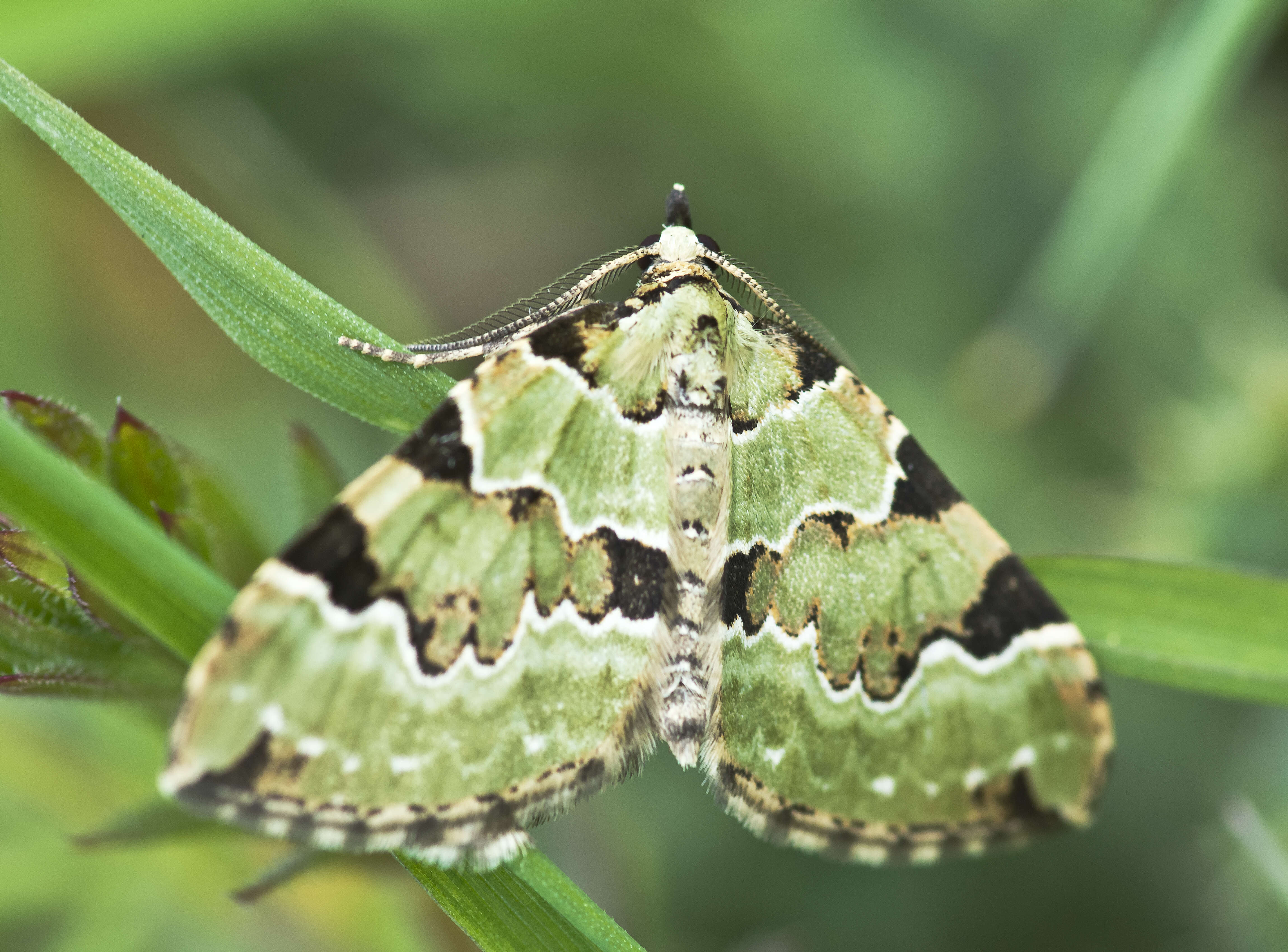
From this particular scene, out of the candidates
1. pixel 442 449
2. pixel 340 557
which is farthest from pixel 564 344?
pixel 340 557

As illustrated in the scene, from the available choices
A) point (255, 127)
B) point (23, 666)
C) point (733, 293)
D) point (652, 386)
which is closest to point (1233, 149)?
point (733, 293)

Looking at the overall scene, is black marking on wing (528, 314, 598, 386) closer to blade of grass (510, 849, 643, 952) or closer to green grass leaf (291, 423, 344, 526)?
green grass leaf (291, 423, 344, 526)

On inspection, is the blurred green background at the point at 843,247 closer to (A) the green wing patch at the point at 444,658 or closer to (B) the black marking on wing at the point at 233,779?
(A) the green wing patch at the point at 444,658

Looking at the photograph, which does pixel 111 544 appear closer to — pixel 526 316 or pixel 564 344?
pixel 564 344

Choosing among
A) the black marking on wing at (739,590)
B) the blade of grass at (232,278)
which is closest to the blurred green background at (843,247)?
the black marking on wing at (739,590)

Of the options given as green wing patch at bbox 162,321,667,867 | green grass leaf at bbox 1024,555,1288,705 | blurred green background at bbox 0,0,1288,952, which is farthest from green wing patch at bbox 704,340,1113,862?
blurred green background at bbox 0,0,1288,952

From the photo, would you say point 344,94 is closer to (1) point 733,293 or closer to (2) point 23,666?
(1) point 733,293
